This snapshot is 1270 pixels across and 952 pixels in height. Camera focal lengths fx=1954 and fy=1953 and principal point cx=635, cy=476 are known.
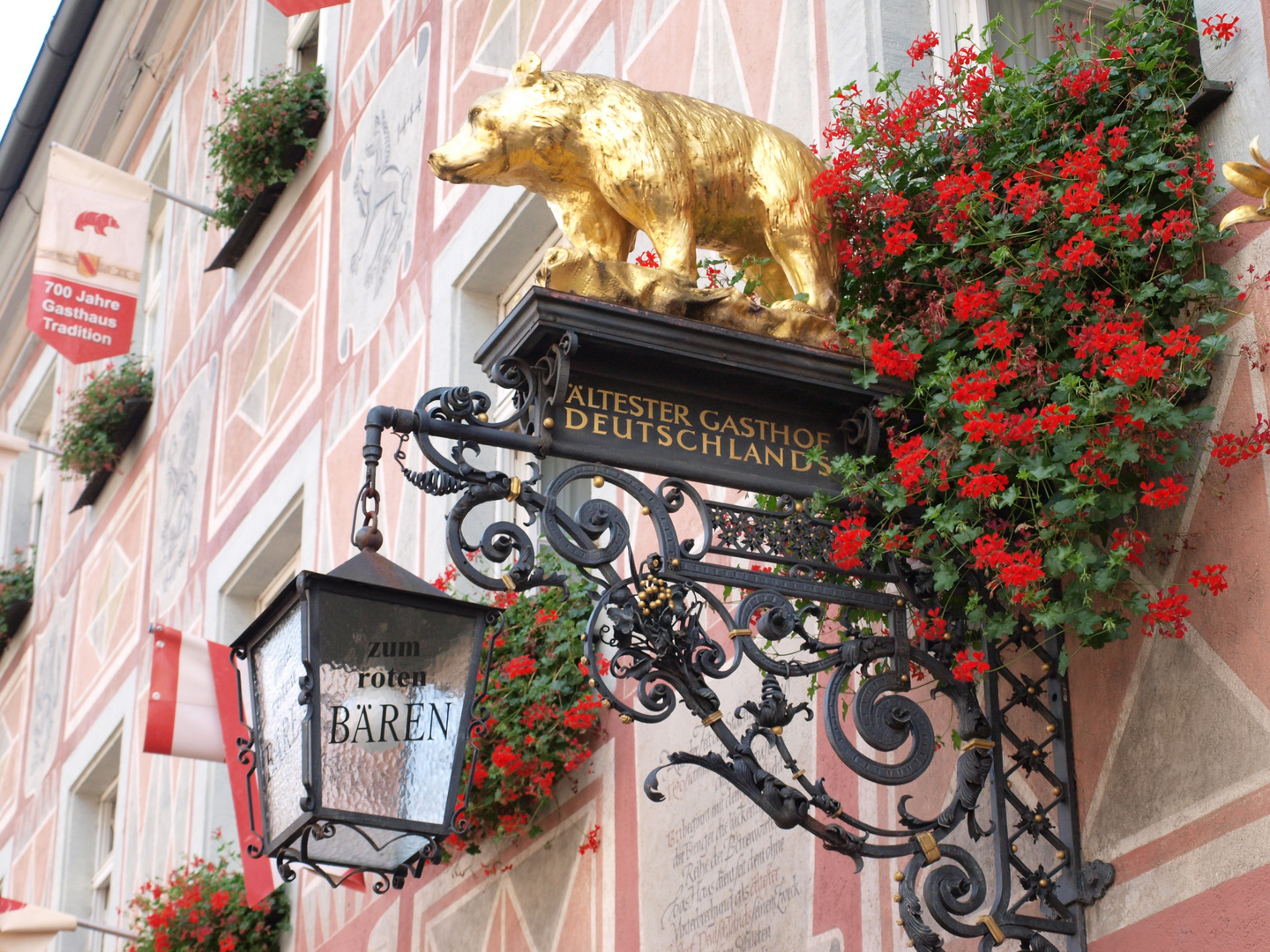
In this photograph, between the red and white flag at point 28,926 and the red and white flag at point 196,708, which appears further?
the red and white flag at point 28,926

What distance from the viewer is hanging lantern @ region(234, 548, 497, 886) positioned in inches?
143

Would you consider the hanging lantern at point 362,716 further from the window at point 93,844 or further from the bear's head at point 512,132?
the window at point 93,844

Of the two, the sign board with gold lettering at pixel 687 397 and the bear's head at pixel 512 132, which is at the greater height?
the bear's head at pixel 512 132

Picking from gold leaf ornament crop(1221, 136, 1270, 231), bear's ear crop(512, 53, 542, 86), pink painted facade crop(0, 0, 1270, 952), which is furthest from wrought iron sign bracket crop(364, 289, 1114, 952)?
gold leaf ornament crop(1221, 136, 1270, 231)

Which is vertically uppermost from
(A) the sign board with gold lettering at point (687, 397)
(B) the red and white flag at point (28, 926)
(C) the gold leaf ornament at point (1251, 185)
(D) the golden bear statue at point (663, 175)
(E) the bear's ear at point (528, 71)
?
(E) the bear's ear at point (528, 71)

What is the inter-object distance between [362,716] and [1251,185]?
1.98 metres

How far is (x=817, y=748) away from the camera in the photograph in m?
5.11

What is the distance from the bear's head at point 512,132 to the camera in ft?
14.5

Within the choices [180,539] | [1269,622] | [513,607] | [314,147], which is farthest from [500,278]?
[1269,622]

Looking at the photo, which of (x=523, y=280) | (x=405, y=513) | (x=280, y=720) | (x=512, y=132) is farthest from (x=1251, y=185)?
(x=405, y=513)

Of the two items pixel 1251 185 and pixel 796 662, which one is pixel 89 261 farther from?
pixel 1251 185

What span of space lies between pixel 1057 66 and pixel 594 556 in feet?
4.97

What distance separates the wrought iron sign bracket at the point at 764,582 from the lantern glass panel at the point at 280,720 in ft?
1.24

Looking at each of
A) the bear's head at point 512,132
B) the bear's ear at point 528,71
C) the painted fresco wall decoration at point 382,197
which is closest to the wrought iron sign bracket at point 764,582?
the bear's head at point 512,132
